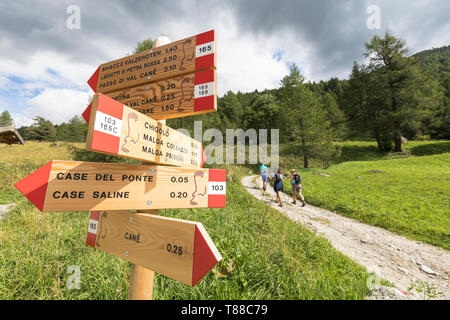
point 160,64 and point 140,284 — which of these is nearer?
point 140,284

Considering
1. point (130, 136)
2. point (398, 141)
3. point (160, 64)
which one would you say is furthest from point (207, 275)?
point (398, 141)

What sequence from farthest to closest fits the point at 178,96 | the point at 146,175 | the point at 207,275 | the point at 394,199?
the point at 394,199
the point at 207,275
the point at 178,96
the point at 146,175

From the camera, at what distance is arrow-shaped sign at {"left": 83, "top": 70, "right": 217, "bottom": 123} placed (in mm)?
1551

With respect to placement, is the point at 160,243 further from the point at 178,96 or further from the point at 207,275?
the point at 207,275

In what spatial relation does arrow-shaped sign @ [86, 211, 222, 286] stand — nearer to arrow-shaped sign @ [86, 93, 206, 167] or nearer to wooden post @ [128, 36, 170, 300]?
wooden post @ [128, 36, 170, 300]

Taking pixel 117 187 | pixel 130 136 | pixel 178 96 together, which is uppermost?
pixel 178 96

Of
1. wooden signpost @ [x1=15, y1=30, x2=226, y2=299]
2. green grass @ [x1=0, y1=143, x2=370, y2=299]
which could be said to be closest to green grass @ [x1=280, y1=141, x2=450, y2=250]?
green grass @ [x1=0, y1=143, x2=370, y2=299]

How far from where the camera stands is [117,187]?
1.33 meters

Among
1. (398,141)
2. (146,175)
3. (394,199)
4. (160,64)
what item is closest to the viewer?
(146,175)

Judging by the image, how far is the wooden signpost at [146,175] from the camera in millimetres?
1111

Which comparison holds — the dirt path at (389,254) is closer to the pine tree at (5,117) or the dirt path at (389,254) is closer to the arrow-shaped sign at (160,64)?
the arrow-shaped sign at (160,64)

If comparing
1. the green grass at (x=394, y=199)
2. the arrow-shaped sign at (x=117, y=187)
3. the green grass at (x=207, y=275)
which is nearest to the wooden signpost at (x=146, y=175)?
the arrow-shaped sign at (x=117, y=187)

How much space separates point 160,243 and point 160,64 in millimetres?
1642
